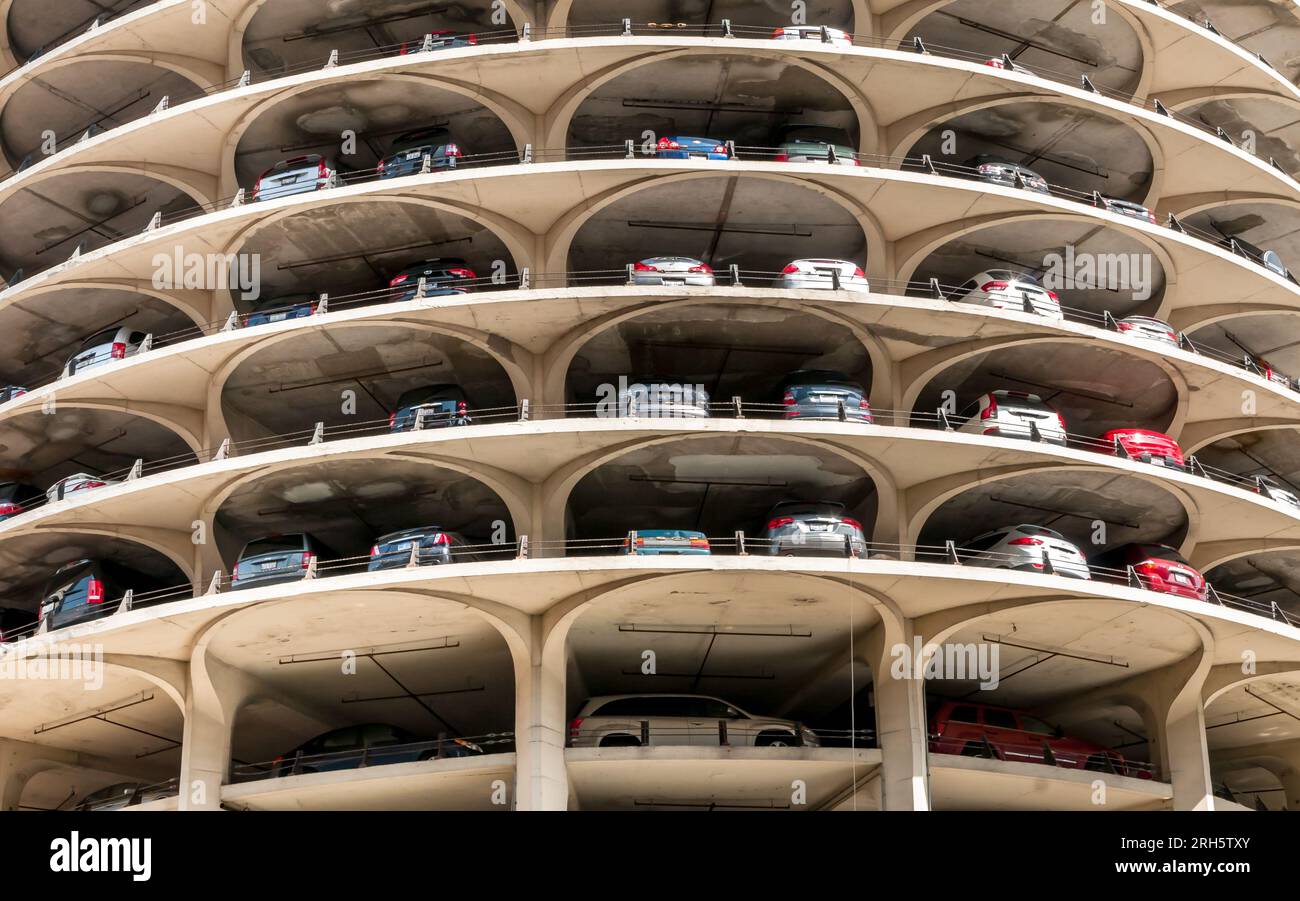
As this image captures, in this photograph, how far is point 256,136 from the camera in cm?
2948

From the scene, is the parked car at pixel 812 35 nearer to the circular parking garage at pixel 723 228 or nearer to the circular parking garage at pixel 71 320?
the circular parking garage at pixel 723 228

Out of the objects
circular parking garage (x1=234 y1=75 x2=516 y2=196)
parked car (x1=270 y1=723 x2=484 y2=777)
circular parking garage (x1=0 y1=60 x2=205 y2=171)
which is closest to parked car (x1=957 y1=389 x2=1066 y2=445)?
circular parking garage (x1=234 y1=75 x2=516 y2=196)

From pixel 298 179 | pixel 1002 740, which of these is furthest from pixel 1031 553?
pixel 298 179

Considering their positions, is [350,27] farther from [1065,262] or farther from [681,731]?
[681,731]

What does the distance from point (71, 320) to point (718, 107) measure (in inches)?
545

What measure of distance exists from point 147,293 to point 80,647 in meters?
7.36

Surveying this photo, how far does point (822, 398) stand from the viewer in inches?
974

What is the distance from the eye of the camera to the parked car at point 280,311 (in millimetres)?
26797

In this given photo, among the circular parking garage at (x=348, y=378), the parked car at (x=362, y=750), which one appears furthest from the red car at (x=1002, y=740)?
the circular parking garage at (x=348, y=378)

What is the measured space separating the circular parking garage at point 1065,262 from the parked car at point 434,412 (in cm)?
874

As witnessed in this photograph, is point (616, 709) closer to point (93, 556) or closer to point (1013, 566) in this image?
point (1013, 566)
